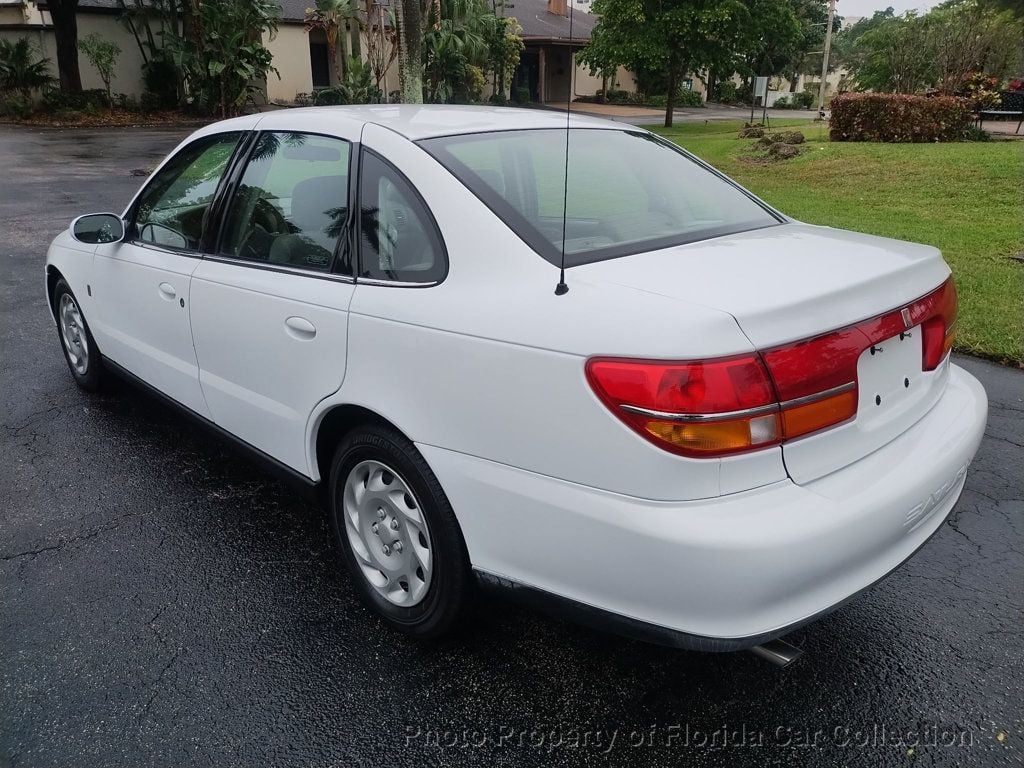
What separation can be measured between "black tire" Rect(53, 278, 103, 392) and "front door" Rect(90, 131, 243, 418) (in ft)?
1.30

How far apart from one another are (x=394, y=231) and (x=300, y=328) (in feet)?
1.61

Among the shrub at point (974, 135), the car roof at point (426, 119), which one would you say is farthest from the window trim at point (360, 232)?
the shrub at point (974, 135)

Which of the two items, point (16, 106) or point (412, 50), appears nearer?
point (412, 50)

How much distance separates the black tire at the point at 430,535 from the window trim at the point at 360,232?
1.50ft

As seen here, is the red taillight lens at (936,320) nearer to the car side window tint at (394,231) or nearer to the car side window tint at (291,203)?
the car side window tint at (394,231)

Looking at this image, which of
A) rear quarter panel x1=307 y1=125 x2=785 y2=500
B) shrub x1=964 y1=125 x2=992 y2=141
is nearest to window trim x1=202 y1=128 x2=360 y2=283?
rear quarter panel x1=307 y1=125 x2=785 y2=500

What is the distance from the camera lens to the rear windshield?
2.44 m

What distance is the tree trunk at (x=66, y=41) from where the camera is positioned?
24.9 metres

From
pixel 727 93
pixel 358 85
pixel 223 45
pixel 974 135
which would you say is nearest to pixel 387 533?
pixel 974 135

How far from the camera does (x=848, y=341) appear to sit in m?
2.06

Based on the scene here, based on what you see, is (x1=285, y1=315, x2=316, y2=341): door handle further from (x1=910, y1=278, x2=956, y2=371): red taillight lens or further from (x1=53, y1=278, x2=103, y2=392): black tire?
(x1=53, y1=278, x2=103, y2=392): black tire

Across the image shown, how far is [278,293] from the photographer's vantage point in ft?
9.31

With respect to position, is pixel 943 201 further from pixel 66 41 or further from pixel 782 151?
pixel 66 41

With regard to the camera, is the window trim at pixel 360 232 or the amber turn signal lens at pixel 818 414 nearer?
the amber turn signal lens at pixel 818 414
